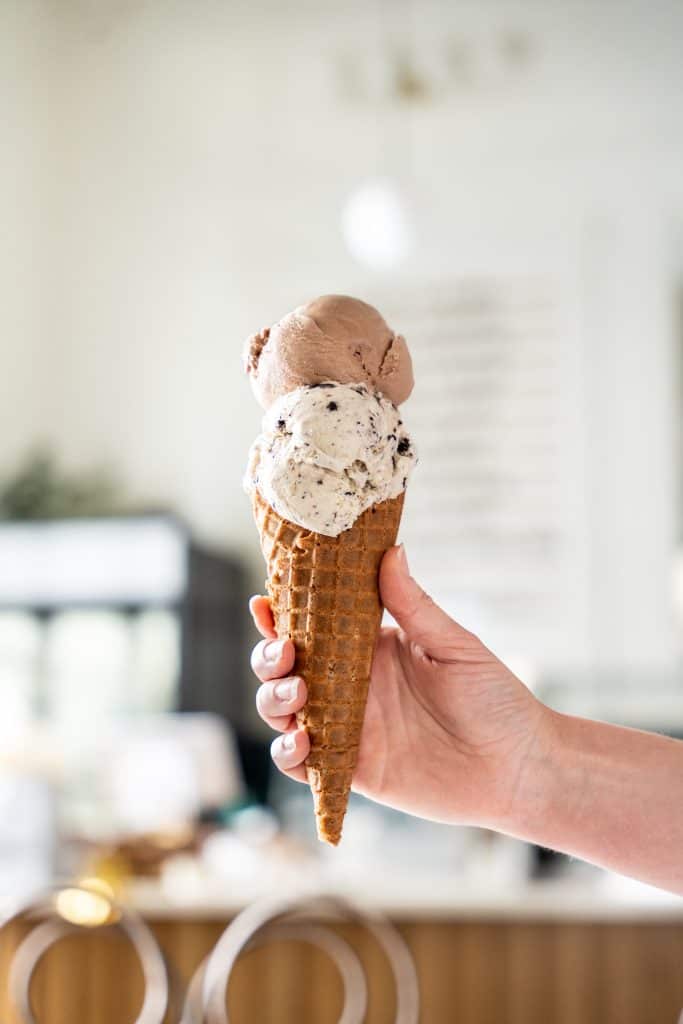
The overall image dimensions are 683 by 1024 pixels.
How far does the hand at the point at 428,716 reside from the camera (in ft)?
3.45

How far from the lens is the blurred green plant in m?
4.55

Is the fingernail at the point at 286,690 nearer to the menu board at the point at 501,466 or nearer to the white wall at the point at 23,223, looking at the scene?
the menu board at the point at 501,466

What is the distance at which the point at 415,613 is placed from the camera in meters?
1.05

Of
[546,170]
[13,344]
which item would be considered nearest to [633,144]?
[546,170]

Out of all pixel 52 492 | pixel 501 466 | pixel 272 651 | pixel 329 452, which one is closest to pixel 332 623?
pixel 272 651

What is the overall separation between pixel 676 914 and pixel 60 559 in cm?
257

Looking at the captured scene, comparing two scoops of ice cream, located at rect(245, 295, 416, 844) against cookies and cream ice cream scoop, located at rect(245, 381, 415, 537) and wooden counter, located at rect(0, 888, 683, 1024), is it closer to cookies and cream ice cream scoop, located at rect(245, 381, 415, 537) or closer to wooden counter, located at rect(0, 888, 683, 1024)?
cookies and cream ice cream scoop, located at rect(245, 381, 415, 537)

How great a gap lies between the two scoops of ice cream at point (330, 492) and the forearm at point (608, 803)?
0.68ft

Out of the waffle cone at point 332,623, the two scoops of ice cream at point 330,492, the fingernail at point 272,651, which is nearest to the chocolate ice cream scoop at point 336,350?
the two scoops of ice cream at point 330,492

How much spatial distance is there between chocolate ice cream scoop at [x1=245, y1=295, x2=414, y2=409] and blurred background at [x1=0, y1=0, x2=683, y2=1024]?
9.02 feet

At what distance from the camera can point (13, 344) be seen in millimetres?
4840

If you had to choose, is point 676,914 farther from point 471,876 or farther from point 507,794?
point 507,794

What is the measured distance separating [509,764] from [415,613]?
0.20 m

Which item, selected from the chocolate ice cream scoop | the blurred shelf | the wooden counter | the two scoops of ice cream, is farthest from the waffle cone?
the wooden counter
